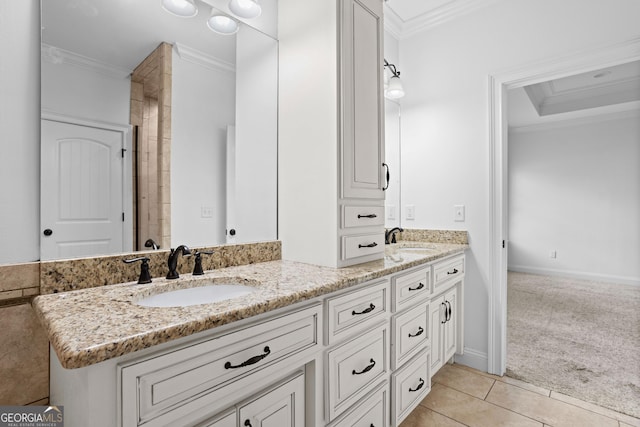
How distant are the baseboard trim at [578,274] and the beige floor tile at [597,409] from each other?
4030 millimetres

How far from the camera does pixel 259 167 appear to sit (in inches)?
67.6

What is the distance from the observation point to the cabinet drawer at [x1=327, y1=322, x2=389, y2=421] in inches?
46.5

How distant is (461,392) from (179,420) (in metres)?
1.93

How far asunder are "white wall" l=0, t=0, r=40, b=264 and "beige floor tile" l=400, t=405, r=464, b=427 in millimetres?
1922

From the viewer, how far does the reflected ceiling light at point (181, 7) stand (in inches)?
52.8

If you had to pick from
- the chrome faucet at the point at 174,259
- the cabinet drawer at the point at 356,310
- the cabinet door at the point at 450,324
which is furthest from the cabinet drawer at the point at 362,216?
the cabinet door at the point at 450,324

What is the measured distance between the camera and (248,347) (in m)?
0.89

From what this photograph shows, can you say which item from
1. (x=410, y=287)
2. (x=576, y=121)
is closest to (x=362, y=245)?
(x=410, y=287)

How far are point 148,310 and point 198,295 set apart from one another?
1.21 ft

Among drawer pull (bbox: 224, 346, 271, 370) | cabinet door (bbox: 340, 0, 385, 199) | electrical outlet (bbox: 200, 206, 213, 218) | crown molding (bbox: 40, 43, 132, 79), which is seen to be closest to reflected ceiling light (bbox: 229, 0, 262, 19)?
cabinet door (bbox: 340, 0, 385, 199)

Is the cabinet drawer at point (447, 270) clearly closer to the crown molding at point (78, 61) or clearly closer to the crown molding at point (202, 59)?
the crown molding at point (202, 59)

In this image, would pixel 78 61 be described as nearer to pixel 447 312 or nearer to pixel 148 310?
pixel 148 310

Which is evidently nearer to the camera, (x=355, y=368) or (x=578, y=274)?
(x=355, y=368)

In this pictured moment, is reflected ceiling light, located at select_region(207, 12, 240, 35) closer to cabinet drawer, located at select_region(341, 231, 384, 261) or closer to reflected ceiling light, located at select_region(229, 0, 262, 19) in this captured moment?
reflected ceiling light, located at select_region(229, 0, 262, 19)
